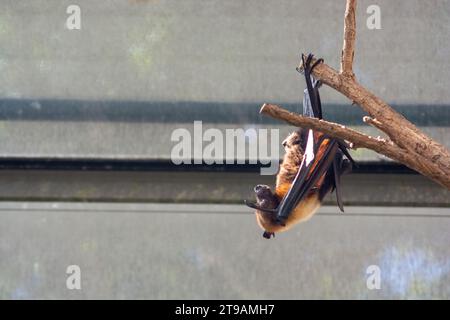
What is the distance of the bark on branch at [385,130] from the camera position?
6.52ft

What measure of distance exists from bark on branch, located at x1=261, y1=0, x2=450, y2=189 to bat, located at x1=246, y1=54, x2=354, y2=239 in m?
0.57

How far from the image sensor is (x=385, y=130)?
2.13m

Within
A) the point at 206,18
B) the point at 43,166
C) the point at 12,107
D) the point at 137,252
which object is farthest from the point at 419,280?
the point at 12,107

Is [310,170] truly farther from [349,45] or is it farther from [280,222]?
[349,45]

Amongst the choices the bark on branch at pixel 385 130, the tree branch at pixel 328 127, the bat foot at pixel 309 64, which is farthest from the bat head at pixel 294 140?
the tree branch at pixel 328 127

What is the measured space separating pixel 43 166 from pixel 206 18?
128 centimetres

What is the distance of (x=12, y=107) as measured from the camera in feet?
15.9

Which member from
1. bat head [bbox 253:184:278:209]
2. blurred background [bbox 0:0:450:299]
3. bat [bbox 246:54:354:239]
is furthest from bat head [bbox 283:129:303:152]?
blurred background [bbox 0:0:450:299]

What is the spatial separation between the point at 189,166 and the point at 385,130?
2681mm

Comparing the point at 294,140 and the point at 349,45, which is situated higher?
the point at 349,45

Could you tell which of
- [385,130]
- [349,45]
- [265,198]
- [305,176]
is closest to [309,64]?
[349,45]

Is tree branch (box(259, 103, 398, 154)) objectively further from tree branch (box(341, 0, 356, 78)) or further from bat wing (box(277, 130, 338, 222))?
bat wing (box(277, 130, 338, 222))

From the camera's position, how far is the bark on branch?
78.2 inches

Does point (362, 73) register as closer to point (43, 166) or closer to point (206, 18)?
point (206, 18)
